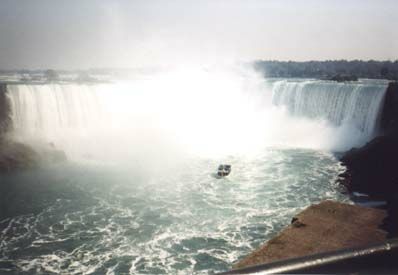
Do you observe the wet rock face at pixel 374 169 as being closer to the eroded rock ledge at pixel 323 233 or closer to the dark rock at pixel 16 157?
the eroded rock ledge at pixel 323 233

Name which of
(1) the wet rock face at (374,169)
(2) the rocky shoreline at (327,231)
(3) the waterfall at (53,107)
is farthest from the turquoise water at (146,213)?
(3) the waterfall at (53,107)

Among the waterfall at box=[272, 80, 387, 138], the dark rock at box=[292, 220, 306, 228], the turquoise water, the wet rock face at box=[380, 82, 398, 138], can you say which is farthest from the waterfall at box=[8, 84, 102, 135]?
the wet rock face at box=[380, 82, 398, 138]

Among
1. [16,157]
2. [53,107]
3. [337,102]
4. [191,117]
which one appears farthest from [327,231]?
[191,117]

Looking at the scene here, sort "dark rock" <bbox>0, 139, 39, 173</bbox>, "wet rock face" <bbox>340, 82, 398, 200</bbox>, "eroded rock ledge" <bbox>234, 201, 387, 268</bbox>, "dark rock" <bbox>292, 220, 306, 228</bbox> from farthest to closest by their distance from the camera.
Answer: "dark rock" <bbox>0, 139, 39, 173</bbox> < "wet rock face" <bbox>340, 82, 398, 200</bbox> < "dark rock" <bbox>292, 220, 306, 228</bbox> < "eroded rock ledge" <bbox>234, 201, 387, 268</bbox>

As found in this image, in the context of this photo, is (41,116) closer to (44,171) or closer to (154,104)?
(44,171)

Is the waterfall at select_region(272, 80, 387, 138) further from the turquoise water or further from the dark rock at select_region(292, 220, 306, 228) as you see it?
the dark rock at select_region(292, 220, 306, 228)

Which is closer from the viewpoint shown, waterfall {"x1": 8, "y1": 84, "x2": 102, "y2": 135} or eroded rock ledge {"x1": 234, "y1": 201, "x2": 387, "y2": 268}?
eroded rock ledge {"x1": 234, "y1": 201, "x2": 387, "y2": 268}

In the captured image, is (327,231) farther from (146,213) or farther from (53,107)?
(53,107)
